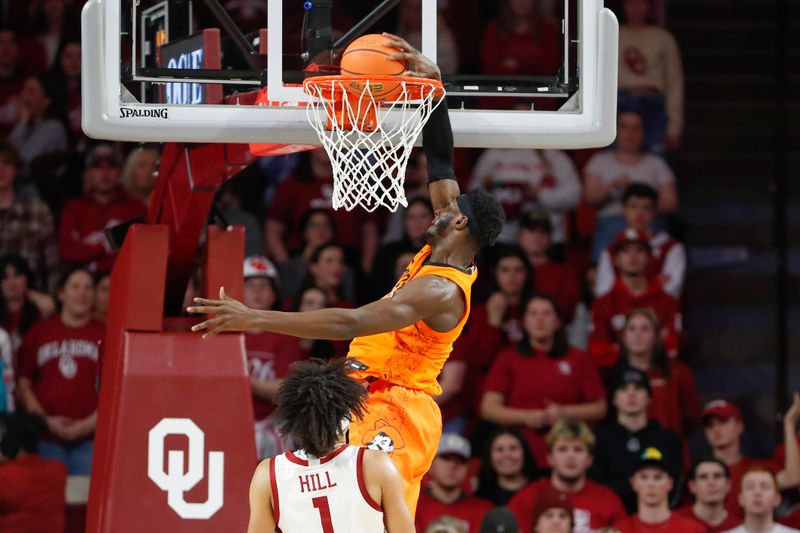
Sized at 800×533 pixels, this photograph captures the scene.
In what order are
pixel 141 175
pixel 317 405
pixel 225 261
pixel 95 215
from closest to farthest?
pixel 317 405 → pixel 225 261 → pixel 95 215 → pixel 141 175

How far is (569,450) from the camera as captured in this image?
27.8ft

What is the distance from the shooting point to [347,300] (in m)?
9.48

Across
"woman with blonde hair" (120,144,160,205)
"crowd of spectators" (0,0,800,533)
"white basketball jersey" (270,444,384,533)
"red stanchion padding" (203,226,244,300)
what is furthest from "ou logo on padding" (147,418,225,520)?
"woman with blonde hair" (120,144,160,205)

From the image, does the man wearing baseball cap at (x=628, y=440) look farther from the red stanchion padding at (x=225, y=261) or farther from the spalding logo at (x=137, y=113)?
the spalding logo at (x=137, y=113)

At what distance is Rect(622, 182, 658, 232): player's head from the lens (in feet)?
32.1

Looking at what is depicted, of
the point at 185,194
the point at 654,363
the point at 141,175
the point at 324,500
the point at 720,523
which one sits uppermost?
the point at 141,175

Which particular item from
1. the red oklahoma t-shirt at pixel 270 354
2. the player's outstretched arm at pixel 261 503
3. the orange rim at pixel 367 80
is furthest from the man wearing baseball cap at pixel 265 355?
the player's outstretched arm at pixel 261 503

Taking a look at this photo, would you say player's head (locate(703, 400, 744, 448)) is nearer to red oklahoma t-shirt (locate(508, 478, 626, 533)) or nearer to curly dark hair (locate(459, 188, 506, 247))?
red oklahoma t-shirt (locate(508, 478, 626, 533))

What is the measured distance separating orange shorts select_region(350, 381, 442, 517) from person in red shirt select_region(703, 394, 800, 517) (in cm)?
351

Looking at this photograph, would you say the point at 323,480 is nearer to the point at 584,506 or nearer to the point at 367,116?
the point at 367,116

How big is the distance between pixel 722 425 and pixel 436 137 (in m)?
3.91

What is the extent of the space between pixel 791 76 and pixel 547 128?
580cm

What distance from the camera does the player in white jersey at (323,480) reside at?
4840 mm

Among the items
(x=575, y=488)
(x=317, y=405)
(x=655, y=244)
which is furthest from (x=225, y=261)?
(x=655, y=244)
